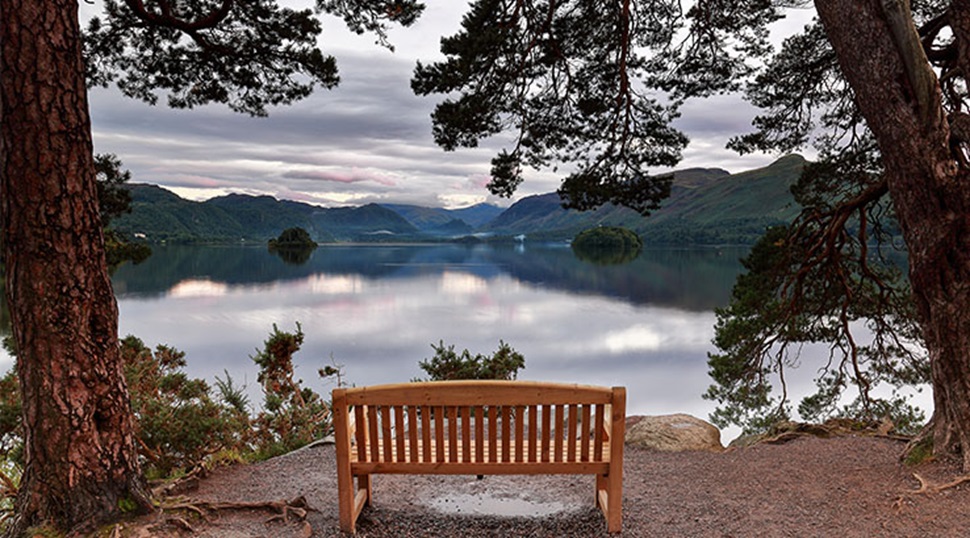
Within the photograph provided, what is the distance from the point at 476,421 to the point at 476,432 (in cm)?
24

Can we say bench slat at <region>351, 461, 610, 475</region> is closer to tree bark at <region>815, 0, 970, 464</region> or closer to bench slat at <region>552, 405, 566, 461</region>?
bench slat at <region>552, 405, 566, 461</region>

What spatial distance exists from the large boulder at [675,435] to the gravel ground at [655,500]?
0.67 m

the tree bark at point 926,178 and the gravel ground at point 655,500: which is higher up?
the tree bark at point 926,178

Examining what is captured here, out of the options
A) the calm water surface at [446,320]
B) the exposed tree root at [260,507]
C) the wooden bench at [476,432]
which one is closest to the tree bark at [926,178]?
the wooden bench at [476,432]

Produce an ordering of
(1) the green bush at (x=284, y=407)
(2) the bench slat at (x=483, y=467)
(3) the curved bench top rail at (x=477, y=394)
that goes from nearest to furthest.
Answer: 1. (3) the curved bench top rail at (x=477, y=394)
2. (2) the bench slat at (x=483, y=467)
3. (1) the green bush at (x=284, y=407)

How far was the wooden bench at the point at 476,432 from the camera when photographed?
11.7ft

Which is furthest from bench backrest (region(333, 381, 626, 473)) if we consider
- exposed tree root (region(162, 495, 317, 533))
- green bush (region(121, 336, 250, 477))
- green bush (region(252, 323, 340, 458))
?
green bush (region(252, 323, 340, 458))


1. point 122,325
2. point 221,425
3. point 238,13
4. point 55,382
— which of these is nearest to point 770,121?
point 238,13

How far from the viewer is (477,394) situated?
3.57m

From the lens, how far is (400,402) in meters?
3.58

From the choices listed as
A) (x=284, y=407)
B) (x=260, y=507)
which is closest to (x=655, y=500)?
(x=260, y=507)

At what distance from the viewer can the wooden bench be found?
3561mm

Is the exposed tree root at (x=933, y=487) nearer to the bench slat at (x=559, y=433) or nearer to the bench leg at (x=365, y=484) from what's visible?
the bench slat at (x=559, y=433)

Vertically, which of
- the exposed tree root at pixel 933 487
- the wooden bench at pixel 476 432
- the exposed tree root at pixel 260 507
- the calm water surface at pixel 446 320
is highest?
the wooden bench at pixel 476 432
